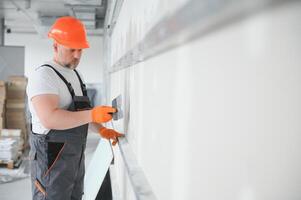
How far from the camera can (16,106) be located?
6984mm

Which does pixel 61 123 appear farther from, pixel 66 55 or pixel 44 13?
pixel 44 13

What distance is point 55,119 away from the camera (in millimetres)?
1961

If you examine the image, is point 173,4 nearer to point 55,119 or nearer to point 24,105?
point 55,119

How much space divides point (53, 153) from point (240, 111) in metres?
1.79

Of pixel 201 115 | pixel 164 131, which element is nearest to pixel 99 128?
pixel 164 131

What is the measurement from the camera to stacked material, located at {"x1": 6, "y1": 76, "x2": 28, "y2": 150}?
22.9ft

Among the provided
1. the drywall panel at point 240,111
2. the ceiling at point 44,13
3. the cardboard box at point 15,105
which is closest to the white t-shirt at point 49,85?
the drywall panel at point 240,111

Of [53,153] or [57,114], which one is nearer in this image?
[57,114]

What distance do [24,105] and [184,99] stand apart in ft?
21.9

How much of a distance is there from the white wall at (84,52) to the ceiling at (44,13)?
783 mm

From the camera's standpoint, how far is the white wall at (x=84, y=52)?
12.4m

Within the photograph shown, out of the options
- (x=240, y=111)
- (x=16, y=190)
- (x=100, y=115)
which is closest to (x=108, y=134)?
(x=100, y=115)

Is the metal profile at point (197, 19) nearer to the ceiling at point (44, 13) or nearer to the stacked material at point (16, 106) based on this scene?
the ceiling at point (44, 13)

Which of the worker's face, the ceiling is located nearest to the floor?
the worker's face
